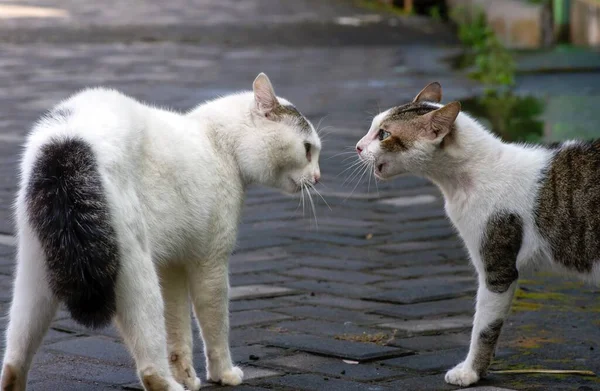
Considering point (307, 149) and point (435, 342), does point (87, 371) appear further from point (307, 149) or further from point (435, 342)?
point (435, 342)

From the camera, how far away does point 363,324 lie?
486cm

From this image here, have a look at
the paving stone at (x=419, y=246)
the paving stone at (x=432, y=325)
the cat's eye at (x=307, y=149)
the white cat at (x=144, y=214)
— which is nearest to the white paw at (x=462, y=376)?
the paving stone at (x=432, y=325)

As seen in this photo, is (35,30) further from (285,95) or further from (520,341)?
(520,341)

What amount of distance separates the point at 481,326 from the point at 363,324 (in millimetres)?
787

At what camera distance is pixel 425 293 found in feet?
17.4

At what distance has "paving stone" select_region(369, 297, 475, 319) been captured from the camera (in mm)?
5000

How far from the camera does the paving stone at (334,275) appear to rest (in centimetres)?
552

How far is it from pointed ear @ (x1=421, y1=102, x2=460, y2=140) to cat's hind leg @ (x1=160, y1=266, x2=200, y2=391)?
1.10 meters

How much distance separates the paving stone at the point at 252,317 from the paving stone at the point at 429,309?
0.46 m

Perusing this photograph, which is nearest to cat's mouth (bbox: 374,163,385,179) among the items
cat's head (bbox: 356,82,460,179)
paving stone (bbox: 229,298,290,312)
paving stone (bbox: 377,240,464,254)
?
cat's head (bbox: 356,82,460,179)

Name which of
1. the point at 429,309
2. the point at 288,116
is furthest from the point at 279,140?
the point at 429,309

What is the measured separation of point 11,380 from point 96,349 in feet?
2.67

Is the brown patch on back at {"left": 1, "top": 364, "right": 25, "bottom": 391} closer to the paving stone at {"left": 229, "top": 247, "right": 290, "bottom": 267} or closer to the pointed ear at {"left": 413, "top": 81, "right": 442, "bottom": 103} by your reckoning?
the pointed ear at {"left": 413, "top": 81, "right": 442, "bottom": 103}

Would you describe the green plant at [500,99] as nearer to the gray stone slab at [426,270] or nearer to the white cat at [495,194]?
the gray stone slab at [426,270]
